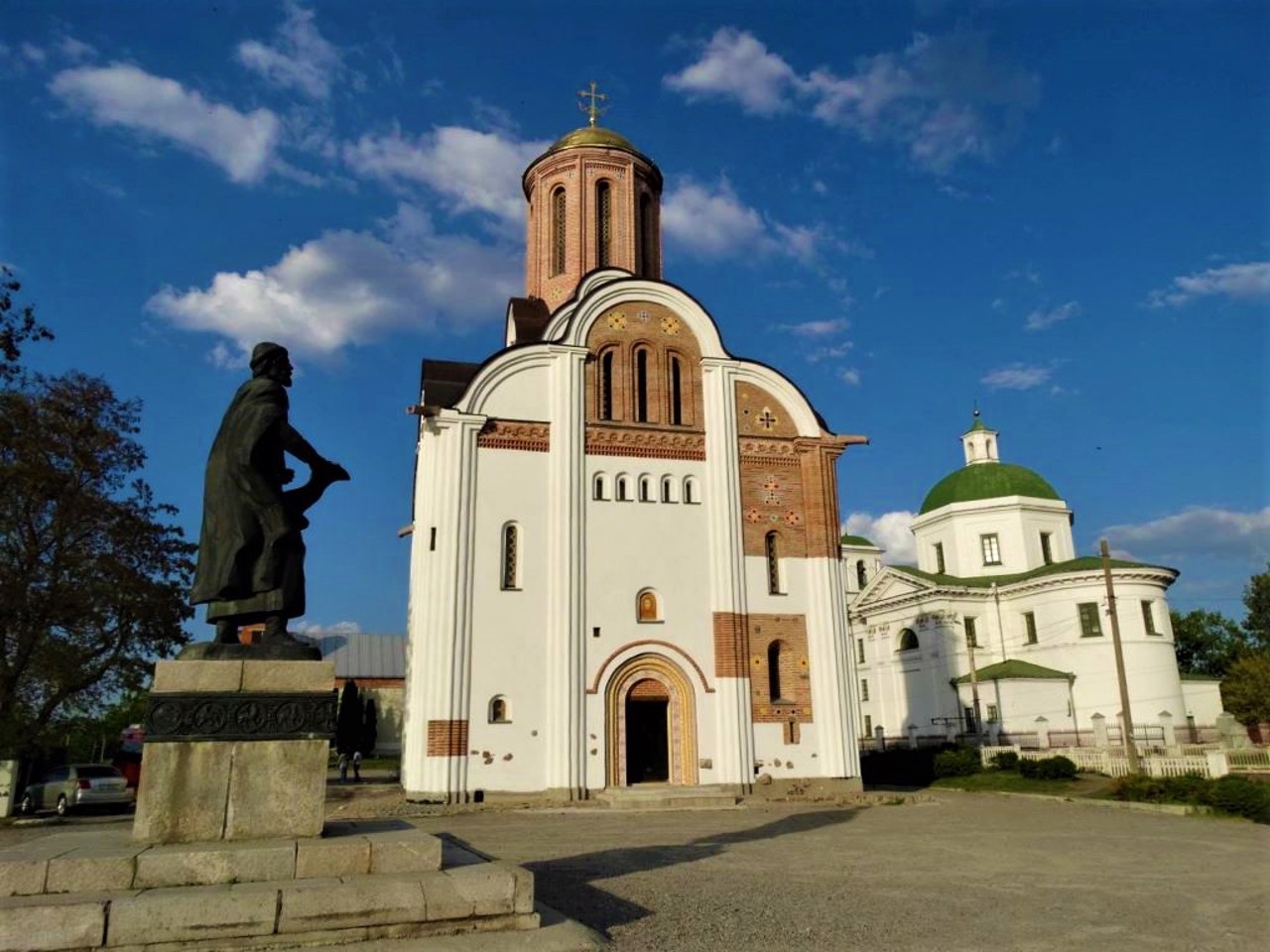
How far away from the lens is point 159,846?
6.17 metres

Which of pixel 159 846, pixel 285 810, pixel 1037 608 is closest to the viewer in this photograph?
pixel 159 846

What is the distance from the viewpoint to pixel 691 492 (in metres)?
22.9

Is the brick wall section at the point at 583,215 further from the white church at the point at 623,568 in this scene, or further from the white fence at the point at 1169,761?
the white fence at the point at 1169,761

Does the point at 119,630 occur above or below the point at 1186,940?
above

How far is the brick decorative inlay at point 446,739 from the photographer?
19.3 m

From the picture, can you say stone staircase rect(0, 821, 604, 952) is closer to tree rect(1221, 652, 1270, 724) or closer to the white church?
the white church

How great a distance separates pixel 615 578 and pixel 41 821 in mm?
13711

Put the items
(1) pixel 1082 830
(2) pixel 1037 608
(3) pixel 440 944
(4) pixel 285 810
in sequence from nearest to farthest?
1. (3) pixel 440 944
2. (4) pixel 285 810
3. (1) pixel 1082 830
4. (2) pixel 1037 608

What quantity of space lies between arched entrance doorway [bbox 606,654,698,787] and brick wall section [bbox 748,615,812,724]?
168 cm

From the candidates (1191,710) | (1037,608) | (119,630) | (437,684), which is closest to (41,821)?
(119,630)

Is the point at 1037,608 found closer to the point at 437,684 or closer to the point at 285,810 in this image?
the point at 437,684

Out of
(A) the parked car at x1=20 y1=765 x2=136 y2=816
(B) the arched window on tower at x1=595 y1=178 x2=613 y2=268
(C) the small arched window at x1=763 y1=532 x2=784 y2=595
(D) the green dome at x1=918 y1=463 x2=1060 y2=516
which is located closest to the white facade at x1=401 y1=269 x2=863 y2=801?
(C) the small arched window at x1=763 y1=532 x2=784 y2=595

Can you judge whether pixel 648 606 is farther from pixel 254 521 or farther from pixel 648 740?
pixel 254 521

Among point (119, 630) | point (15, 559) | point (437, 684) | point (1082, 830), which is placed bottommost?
point (1082, 830)
